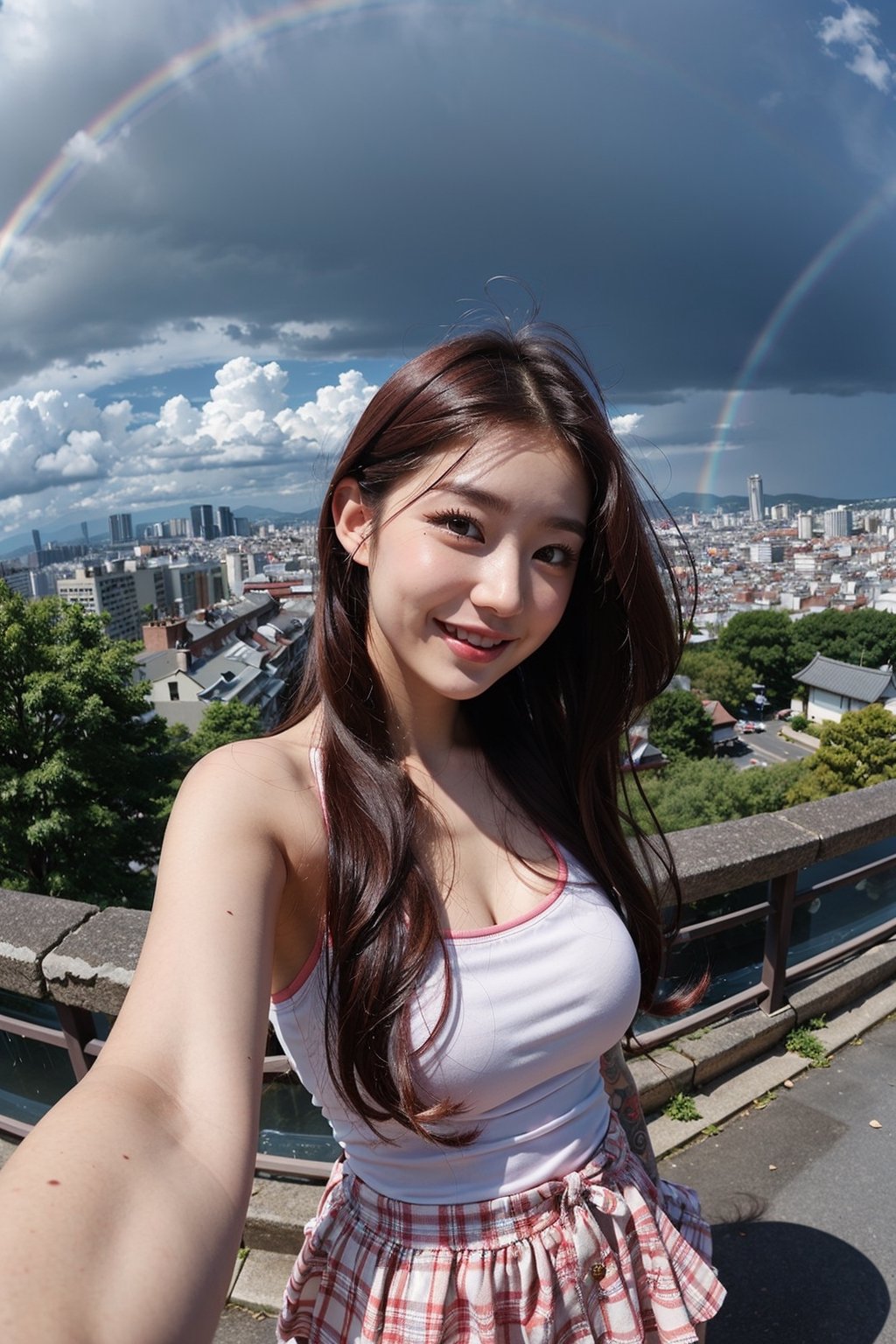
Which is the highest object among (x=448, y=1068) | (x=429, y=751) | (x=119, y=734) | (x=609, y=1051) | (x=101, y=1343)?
(x=429, y=751)

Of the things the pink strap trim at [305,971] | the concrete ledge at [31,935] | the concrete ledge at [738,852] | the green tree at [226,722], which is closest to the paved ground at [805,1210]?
the concrete ledge at [738,852]

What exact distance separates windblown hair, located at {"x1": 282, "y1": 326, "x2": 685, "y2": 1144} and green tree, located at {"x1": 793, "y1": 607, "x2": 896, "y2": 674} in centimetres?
7484

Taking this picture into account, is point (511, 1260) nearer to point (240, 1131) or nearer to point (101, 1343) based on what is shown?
point (240, 1131)

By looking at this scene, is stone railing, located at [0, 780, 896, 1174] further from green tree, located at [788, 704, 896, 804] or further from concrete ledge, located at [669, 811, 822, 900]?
green tree, located at [788, 704, 896, 804]

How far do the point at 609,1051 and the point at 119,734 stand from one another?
2238 centimetres

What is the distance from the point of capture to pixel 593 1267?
1.18 m

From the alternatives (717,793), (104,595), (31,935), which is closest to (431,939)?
(31,935)

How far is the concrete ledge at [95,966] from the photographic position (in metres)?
2.12

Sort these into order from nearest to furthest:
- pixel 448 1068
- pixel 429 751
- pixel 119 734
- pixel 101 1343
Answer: pixel 101 1343 < pixel 448 1068 < pixel 429 751 < pixel 119 734

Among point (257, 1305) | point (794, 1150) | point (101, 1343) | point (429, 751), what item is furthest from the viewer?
point (794, 1150)

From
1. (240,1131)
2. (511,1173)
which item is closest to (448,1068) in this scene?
(511,1173)

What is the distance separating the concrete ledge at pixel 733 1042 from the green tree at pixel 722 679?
6651cm

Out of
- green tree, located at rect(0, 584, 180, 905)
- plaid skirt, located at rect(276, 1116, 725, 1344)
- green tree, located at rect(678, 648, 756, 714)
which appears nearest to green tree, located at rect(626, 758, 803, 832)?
green tree, located at rect(0, 584, 180, 905)

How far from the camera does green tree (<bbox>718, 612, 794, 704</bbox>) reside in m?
71.8
